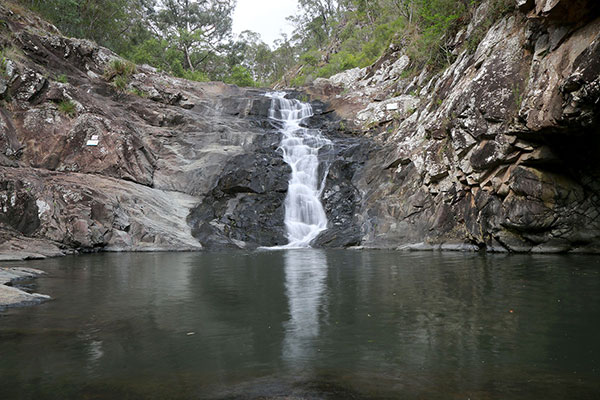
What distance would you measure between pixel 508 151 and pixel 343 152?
10104 millimetres

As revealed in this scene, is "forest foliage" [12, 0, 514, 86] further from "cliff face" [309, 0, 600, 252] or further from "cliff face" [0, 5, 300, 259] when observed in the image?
"cliff face" [0, 5, 300, 259]

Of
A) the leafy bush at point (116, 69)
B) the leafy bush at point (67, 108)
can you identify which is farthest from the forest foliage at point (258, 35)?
the leafy bush at point (67, 108)

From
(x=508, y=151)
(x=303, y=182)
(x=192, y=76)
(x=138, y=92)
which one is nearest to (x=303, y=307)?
(x=508, y=151)

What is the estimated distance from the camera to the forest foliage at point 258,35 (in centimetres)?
2076

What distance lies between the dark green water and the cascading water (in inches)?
378

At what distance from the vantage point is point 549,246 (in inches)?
457

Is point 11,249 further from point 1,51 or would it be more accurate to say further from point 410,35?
point 410,35

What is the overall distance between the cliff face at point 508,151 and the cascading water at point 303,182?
7.43ft

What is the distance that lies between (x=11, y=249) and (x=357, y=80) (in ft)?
79.8

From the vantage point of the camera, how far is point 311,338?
429cm

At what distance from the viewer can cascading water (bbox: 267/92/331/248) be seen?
17.9 m

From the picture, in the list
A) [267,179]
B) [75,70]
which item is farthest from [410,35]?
[75,70]

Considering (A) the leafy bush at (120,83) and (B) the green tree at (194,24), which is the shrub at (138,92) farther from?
(B) the green tree at (194,24)

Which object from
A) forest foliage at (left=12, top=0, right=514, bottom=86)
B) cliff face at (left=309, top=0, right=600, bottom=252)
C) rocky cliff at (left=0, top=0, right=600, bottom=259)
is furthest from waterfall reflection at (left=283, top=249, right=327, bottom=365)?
forest foliage at (left=12, top=0, right=514, bottom=86)
